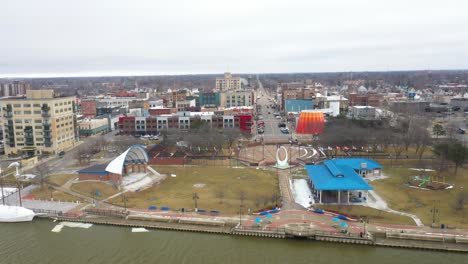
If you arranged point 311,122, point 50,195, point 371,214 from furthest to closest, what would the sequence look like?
1. point 311,122
2. point 50,195
3. point 371,214

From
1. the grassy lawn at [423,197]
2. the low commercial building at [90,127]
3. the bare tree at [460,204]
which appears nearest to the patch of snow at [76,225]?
the grassy lawn at [423,197]

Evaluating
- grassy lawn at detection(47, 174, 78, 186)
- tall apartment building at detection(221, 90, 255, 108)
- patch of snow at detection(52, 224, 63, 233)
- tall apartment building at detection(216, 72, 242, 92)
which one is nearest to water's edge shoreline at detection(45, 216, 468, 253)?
patch of snow at detection(52, 224, 63, 233)

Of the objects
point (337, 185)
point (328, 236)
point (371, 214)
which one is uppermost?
point (337, 185)

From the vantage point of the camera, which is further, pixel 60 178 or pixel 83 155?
pixel 83 155

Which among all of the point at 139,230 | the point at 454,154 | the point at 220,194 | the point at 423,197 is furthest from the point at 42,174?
the point at 454,154

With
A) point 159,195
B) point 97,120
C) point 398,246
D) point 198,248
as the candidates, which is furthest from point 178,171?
point 97,120

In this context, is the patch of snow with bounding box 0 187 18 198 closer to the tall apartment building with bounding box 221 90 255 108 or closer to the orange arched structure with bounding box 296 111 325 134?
the orange arched structure with bounding box 296 111 325 134

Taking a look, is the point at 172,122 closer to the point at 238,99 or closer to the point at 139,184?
the point at 139,184
